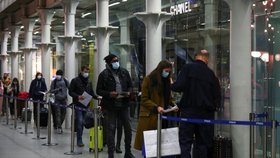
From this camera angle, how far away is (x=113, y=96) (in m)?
8.31

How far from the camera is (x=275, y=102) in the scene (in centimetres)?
905

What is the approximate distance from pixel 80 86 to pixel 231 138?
4522mm

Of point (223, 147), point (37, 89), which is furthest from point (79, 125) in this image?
point (37, 89)

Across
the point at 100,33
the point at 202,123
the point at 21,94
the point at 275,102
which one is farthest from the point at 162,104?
the point at 21,94

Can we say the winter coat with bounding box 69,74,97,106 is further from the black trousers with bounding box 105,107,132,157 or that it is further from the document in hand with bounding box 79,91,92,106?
the black trousers with bounding box 105,107,132,157

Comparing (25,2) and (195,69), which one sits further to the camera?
(25,2)

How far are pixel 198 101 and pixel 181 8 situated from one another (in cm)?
615

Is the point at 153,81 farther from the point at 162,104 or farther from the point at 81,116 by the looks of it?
the point at 81,116

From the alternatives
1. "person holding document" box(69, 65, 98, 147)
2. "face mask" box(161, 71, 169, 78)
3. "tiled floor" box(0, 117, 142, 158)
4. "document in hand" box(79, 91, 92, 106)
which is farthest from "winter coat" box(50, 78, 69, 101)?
"face mask" box(161, 71, 169, 78)

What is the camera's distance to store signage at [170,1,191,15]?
12423 mm

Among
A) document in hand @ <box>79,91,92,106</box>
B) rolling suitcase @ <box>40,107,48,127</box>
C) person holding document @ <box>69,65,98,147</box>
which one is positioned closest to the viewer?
document in hand @ <box>79,91,92,106</box>

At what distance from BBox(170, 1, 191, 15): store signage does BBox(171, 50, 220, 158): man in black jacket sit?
214 inches

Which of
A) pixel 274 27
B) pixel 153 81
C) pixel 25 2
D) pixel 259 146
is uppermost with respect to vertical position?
pixel 25 2

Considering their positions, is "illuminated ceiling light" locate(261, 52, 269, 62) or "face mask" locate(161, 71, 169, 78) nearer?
"face mask" locate(161, 71, 169, 78)
